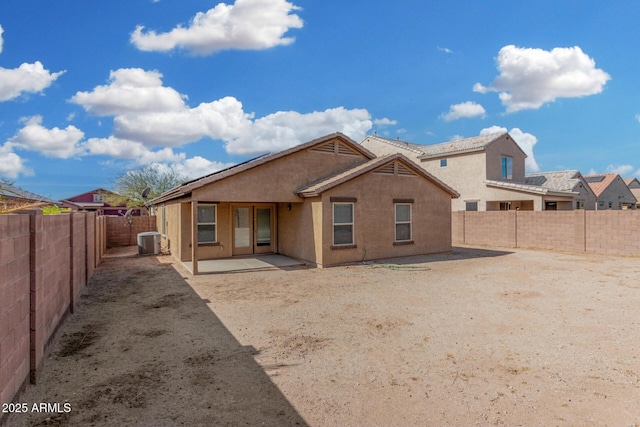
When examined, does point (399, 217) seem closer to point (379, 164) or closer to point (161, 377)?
point (379, 164)

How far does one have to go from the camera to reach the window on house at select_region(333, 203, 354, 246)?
42.8 ft

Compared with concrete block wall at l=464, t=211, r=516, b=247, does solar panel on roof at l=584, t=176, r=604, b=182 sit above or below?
above

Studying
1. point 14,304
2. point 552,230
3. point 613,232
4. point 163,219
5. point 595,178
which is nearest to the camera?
point 14,304

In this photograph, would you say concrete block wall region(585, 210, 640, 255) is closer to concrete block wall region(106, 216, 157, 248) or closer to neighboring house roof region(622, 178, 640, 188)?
concrete block wall region(106, 216, 157, 248)

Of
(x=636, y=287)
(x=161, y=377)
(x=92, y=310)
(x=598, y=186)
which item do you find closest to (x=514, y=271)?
(x=636, y=287)

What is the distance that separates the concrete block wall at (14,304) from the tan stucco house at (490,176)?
25.4 metres

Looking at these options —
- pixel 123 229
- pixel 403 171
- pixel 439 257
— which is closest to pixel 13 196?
pixel 403 171

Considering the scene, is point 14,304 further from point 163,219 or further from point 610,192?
point 610,192

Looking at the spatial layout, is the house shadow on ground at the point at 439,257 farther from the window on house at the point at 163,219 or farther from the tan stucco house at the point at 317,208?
the window on house at the point at 163,219

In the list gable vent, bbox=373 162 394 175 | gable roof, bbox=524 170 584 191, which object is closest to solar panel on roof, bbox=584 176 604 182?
gable roof, bbox=524 170 584 191

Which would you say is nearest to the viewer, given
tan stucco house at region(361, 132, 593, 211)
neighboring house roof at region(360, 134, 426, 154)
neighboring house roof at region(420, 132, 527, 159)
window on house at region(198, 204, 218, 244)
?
window on house at region(198, 204, 218, 244)

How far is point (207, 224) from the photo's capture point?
46.8 feet

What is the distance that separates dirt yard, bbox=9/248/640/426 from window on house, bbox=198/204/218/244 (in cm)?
463

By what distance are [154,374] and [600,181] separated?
4253 cm
